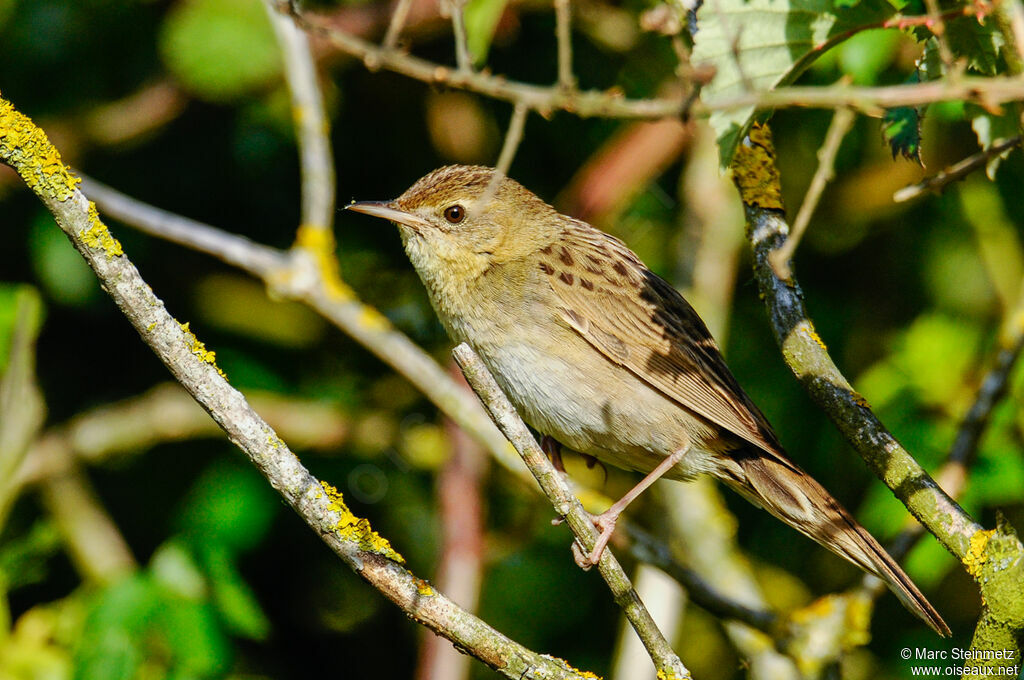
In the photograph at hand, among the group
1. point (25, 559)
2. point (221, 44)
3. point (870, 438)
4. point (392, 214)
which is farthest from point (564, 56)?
A: point (25, 559)

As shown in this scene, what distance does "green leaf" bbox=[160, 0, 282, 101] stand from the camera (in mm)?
4676

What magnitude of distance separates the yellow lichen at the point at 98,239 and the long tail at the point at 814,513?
2.25m

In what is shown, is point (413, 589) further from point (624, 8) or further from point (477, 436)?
point (624, 8)

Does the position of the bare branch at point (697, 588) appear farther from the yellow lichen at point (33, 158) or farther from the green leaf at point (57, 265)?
the green leaf at point (57, 265)

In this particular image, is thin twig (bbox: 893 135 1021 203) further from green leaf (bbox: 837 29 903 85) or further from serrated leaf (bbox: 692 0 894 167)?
green leaf (bbox: 837 29 903 85)

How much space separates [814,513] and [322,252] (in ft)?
6.60

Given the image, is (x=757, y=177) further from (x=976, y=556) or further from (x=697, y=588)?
(x=697, y=588)

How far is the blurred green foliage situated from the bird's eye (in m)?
1.18

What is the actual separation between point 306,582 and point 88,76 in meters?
2.76

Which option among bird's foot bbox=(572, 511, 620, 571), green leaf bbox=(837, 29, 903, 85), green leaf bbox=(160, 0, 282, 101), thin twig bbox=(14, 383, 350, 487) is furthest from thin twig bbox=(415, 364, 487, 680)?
green leaf bbox=(837, 29, 903, 85)

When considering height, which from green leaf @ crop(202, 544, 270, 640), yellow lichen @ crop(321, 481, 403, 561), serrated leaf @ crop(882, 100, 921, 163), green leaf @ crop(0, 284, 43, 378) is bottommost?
green leaf @ crop(202, 544, 270, 640)

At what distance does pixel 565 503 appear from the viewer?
237 cm

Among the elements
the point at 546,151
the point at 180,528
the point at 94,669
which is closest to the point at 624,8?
the point at 546,151

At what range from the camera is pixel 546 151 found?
5.68 metres
